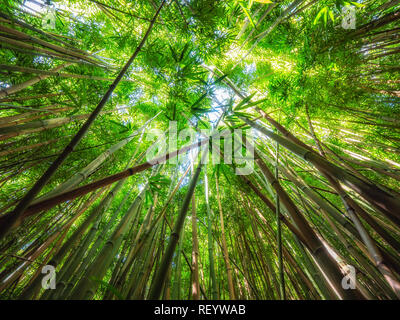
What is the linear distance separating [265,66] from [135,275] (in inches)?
123

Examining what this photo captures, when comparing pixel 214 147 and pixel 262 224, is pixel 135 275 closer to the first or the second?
pixel 214 147

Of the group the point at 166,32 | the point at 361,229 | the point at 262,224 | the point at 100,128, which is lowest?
the point at 361,229

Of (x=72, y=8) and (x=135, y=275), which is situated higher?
(x=72, y=8)

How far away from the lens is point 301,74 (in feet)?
6.26

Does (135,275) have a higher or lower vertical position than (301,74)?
lower

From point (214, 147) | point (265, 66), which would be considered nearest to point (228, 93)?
point (265, 66)

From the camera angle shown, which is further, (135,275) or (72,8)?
(72,8)

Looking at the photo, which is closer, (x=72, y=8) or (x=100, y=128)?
(x=100, y=128)

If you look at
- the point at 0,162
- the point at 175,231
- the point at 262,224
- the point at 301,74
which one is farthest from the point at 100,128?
the point at 301,74

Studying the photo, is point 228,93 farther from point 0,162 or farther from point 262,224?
point 0,162

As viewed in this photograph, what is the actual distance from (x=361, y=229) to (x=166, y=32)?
2597 millimetres

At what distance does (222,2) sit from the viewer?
69.1 inches
